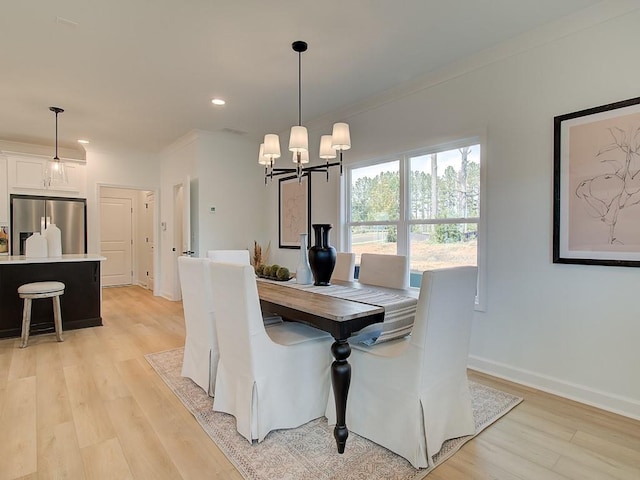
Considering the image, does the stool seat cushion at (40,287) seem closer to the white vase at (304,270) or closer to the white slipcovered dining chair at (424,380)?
the white vase at (304,270)

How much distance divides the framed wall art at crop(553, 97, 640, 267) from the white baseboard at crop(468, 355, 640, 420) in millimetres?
891

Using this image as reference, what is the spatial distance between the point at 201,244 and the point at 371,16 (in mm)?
3912

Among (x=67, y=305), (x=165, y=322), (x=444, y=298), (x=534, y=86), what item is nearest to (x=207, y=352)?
(x=444, y=298)

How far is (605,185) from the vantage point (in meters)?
2.37

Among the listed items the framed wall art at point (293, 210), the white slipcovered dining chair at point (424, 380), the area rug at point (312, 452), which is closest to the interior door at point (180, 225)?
the framed wall art at point (293, 210)

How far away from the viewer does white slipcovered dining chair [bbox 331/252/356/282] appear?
3.39 meters

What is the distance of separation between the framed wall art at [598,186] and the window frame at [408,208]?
561 mm

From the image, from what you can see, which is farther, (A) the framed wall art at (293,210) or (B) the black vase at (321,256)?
(A) the framed wall art at (293,210)

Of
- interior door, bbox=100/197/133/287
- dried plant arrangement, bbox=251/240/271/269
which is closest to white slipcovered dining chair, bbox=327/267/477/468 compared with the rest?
dried plant arrangement, bbox=251/240/271/269

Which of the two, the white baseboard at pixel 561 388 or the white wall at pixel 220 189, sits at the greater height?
the white wall at pixel 220 189

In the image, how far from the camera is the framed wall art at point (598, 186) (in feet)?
7.48

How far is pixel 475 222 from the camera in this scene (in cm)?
316

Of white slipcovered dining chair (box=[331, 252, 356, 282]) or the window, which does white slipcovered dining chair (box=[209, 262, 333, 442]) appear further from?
the window

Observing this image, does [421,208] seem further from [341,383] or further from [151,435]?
[151,435]
